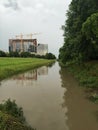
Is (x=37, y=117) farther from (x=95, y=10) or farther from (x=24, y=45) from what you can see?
(x=24, y=45)

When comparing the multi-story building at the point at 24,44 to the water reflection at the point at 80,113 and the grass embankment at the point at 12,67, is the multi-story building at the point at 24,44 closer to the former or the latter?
the grass embankment at the point at 12,67

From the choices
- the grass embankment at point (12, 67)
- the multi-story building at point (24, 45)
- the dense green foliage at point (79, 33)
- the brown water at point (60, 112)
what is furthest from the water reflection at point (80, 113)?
the multi-story building at point (24, 45)

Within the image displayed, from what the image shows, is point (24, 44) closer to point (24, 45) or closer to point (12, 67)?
point (24, 45)

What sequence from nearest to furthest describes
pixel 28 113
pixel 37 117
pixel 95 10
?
pixel 37 117, pixel 28 113, pixel 95 10

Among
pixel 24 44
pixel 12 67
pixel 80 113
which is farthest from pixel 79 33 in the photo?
pixel 24 44

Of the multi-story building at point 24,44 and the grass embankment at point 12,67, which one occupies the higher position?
the multi-story building at point 24,44

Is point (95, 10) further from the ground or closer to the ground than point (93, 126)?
further from the ground

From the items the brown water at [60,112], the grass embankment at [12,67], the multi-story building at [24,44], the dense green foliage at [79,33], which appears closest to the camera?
the brown water at [60,112]

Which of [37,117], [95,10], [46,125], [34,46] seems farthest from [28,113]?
[34,46]

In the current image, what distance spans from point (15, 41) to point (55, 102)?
165834mm

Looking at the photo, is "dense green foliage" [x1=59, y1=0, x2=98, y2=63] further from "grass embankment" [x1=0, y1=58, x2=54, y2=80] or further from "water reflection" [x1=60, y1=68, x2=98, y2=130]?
"water reflection" [x1=60, y1=68, x2=98, y2=130]

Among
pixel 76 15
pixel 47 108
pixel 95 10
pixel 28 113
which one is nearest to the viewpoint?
pixel 28 113

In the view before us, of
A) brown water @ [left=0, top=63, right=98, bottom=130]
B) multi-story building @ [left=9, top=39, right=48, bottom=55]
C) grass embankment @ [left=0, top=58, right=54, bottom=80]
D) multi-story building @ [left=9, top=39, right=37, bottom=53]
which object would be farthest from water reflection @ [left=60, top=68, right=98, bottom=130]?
multi-story building @ [left=9, top=39, right=37, bottom=53]

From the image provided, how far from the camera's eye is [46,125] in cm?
1133
